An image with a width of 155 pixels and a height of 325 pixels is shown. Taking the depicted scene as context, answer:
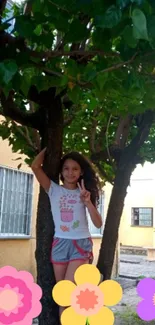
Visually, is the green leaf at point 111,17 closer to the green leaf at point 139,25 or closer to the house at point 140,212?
the green leaf at point 139,25

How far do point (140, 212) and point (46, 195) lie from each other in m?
20.0

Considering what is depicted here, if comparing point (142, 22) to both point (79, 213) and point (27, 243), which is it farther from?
point (27, 243)

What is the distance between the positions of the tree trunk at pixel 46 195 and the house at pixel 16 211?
449 centimetres

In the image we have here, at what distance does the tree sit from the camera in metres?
1.44

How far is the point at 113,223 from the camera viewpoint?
3174mm

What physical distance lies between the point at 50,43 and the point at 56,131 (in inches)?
40.9

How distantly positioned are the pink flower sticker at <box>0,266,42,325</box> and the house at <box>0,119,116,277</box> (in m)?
5.96

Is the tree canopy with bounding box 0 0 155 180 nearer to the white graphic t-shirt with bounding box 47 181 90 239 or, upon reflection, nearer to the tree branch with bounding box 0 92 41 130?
the tree branch with bounding box 0 92 41 130

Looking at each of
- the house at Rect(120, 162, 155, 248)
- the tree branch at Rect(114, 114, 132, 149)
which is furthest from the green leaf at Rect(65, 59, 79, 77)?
the house at Rect(120, 162, 155, 248)

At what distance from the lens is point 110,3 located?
1378mm

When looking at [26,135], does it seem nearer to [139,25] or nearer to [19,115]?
[19,115]

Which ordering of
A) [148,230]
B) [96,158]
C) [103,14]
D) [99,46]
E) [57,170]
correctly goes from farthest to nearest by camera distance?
[148,230] → [96,158] → [57,170] → [99,46] → [103,14]

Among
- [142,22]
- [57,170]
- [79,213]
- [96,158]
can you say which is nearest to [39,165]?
[57,170]

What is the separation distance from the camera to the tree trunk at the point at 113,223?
3051mm
